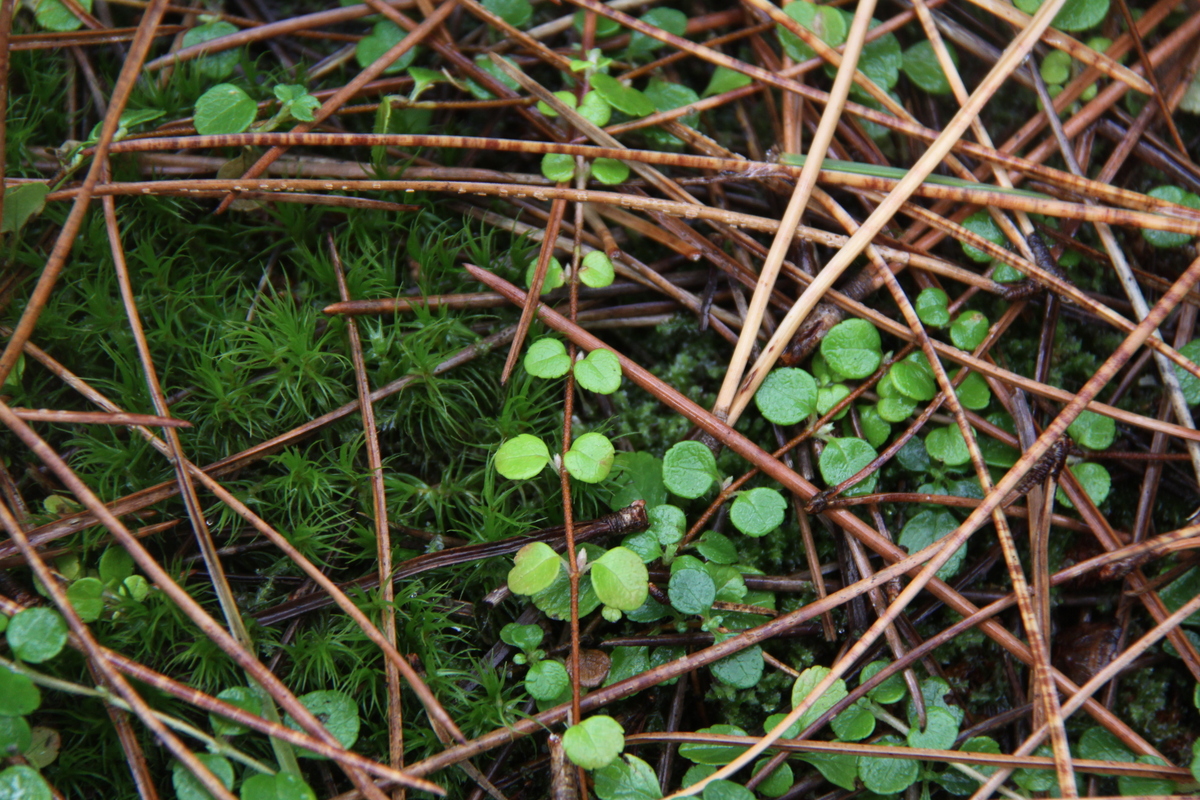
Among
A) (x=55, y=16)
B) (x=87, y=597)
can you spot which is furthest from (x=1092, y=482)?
(x=55, y=16)

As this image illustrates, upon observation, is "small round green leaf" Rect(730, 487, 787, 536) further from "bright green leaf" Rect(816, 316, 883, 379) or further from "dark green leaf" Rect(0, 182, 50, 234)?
"dark green leaf" Rect(0, 182, 50, 234)

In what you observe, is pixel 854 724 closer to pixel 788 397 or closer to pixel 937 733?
pixel 937 733

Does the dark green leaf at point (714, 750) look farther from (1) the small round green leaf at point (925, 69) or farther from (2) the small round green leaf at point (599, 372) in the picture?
(1) the small round green leaf at point (925, 69)

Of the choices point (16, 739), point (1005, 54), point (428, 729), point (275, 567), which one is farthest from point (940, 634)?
point (16, 739)

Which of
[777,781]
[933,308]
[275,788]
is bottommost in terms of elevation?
[777,781]

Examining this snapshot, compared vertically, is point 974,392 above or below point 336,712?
above

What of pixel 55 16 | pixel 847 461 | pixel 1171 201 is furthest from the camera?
pixel 55 16

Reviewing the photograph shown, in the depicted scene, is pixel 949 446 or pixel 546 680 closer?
pixel 546 680
